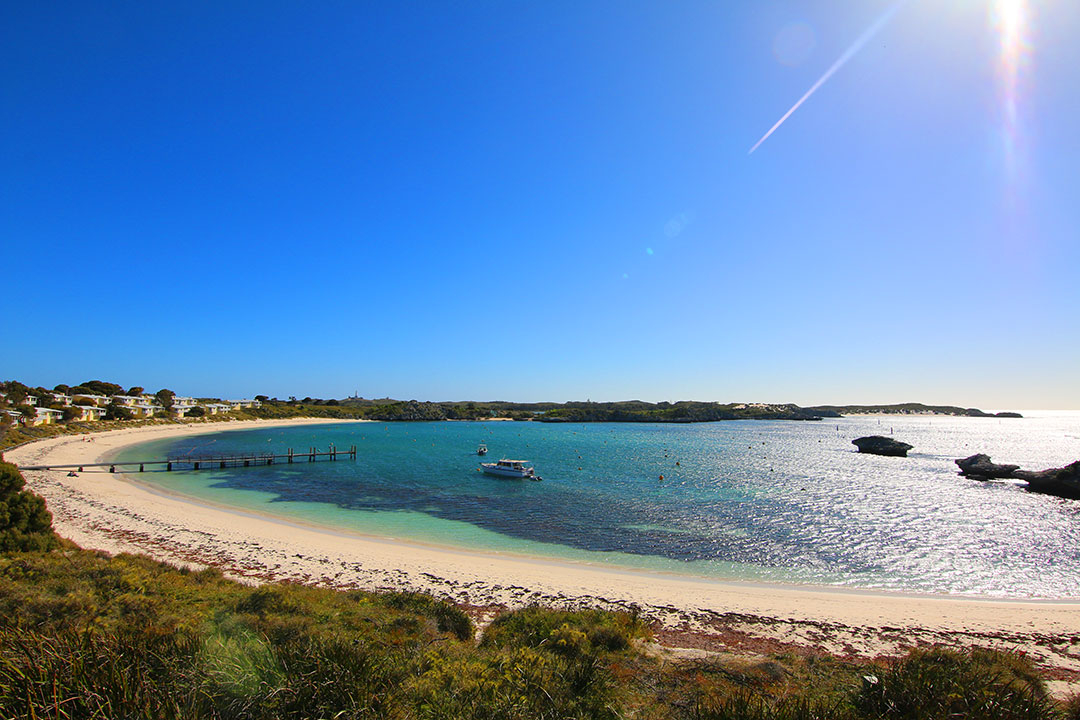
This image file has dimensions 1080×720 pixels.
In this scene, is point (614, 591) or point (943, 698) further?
point (614, 591)

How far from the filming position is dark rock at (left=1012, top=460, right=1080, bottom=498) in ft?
142

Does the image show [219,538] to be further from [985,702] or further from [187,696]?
[985,702]

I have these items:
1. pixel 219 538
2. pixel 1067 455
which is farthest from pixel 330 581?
pixel 1067 455

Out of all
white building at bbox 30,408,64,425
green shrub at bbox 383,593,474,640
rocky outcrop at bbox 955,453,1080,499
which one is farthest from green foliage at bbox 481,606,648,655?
white building at bbox 30,408,64,425

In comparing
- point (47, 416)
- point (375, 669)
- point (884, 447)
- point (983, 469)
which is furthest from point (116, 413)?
point (983, 469)

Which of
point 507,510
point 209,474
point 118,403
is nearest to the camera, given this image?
point 507,510

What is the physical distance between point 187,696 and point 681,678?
312 inches

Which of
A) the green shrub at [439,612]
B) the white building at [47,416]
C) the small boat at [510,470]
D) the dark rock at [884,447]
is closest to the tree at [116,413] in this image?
the white building at [47,416]

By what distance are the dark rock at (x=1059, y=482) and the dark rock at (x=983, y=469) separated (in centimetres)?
542

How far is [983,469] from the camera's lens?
54469mm

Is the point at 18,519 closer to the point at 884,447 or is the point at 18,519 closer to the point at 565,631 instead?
the point at 565,631

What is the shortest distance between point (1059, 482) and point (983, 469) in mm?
10303

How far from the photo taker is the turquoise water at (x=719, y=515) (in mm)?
23234

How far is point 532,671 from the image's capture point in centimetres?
730
